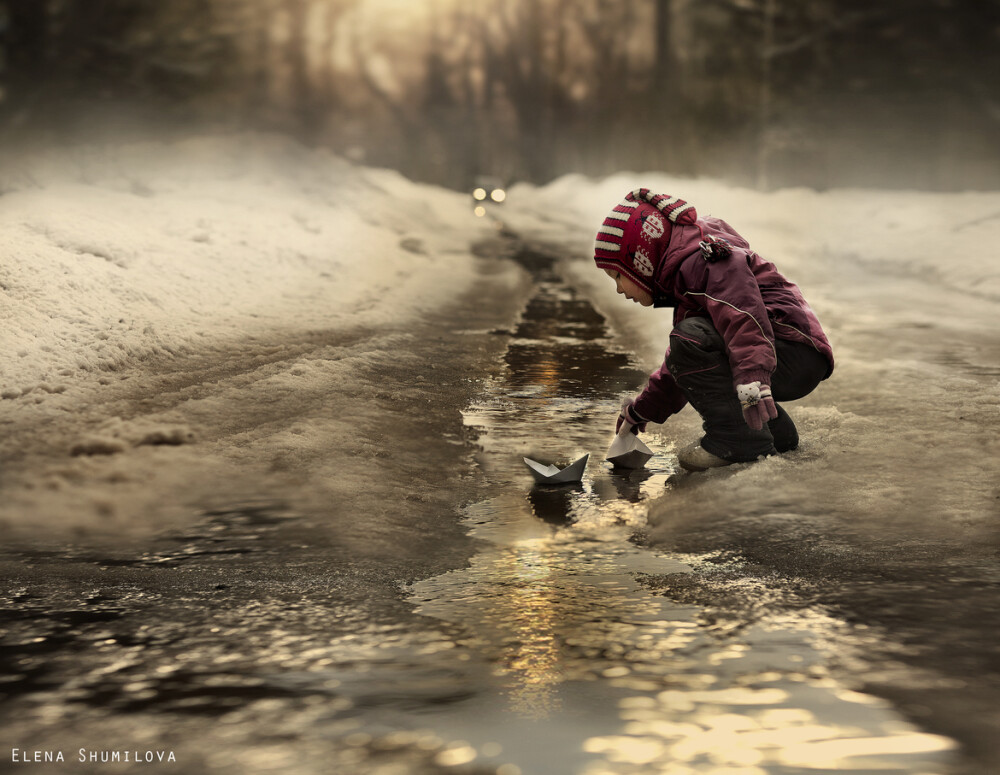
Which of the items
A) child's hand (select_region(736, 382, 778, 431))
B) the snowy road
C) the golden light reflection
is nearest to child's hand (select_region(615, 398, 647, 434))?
the snowy road

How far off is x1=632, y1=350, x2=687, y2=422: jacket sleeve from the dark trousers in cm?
12

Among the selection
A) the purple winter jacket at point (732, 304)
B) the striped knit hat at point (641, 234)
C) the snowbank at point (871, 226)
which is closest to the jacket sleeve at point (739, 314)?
the purple winter jacket at point (732, 304)

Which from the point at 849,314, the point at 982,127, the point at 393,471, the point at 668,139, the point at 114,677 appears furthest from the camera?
the point at 668,139

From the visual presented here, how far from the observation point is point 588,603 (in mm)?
2627

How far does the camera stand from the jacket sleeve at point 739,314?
351cm

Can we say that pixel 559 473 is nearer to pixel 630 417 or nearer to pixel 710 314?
pixel 630 417

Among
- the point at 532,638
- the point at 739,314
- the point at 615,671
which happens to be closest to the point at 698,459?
the point at 739,314

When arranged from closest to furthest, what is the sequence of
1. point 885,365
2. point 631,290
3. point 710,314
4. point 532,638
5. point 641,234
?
1. point 532,638
2. point 710,314
3. point 641,234
4. point 631,290
5. point 885,365

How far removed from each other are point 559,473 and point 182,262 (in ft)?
18.5

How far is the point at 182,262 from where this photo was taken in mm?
8594

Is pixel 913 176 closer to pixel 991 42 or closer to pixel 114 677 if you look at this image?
pixel 991 42

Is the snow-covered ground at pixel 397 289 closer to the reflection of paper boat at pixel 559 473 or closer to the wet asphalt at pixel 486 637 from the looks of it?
the reflection of paper boat at pixel 559 473

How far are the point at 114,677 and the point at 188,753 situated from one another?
0.40m

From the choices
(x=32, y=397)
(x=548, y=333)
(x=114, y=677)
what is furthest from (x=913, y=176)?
(x=114, y=677)
